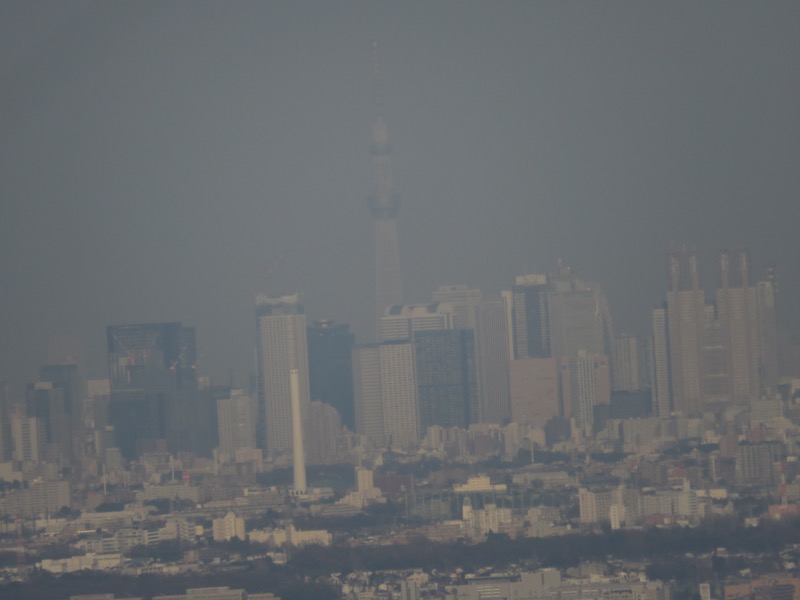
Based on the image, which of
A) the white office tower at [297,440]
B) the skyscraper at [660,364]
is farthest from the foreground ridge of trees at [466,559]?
the skyscraper at [660,364]

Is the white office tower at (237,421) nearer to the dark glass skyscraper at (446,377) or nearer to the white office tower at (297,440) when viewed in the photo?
the white office tower at (297,440)

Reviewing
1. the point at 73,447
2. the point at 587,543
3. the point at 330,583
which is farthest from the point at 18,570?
the point at 73,447

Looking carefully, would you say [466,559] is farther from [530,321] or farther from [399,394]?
[530,321]

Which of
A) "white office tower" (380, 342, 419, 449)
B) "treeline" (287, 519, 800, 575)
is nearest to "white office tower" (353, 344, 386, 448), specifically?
"white office tower" (380, 342, 419, 449)

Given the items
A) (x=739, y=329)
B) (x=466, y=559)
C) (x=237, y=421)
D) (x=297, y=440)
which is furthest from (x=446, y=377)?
(x=466, y=559)

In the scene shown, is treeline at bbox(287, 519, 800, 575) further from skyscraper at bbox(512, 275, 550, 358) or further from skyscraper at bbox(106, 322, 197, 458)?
skyscraper at bbox(512, 275, 550, 358)
